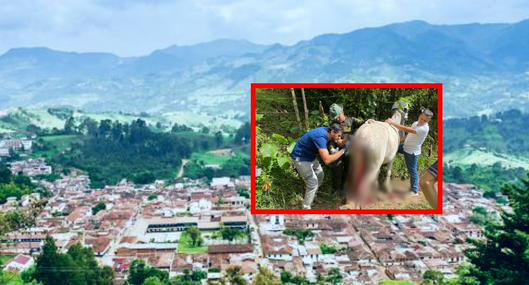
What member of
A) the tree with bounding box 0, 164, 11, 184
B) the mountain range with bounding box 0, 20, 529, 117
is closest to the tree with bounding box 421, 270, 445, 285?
the tree with bounding box 0, 164, 11, 184

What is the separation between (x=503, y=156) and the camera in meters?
21.4

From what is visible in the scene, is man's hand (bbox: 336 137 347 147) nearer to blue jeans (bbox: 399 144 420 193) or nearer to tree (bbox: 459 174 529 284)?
blue jeans (bbox: 399 144 420 193)

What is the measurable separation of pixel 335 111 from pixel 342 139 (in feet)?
0.19

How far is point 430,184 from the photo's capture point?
135 centimetres

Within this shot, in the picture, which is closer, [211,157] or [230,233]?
[230,233]

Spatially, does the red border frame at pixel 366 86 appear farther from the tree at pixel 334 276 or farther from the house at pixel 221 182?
the house at pixel 221 182

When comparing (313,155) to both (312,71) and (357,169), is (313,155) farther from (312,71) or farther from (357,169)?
(312,71)

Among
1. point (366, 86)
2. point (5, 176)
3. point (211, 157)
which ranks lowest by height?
point (5, 176)

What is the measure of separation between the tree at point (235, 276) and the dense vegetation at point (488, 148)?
8241 mm

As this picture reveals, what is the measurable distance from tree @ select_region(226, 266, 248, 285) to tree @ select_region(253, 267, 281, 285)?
20 centimetres

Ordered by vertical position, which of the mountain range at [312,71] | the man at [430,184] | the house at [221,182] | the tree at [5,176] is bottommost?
the house at [221,182]

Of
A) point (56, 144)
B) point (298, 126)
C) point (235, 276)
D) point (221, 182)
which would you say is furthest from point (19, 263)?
point (56, 144)

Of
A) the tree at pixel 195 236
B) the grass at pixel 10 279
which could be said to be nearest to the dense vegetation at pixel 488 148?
the tree at pixel 195 236

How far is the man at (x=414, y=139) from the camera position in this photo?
4.31ft
